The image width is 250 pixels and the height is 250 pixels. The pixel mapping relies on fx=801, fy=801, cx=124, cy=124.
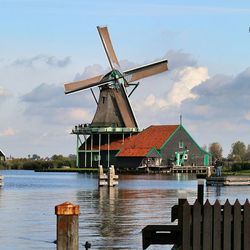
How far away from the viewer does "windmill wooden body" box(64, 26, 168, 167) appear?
109 m

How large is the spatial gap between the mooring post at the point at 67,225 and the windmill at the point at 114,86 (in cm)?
9682

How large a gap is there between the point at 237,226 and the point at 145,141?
103044 mm

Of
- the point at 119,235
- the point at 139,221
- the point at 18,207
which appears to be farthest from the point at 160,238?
the point at 18,207

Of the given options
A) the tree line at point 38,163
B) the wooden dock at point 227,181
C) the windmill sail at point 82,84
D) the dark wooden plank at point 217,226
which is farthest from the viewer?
the tree line at point 38,163

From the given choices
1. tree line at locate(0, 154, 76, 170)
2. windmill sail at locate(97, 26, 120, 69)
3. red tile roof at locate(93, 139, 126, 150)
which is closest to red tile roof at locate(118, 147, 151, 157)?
red tile roof at locate(93, 139, 126, 150)

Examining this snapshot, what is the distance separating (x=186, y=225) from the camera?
11.5m

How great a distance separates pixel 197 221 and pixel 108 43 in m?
101

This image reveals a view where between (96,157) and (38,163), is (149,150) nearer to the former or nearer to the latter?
(96,157)

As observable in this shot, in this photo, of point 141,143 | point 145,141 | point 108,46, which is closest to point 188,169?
point 145,141

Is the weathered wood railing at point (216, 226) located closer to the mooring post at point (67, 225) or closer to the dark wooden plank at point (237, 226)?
the dark wooden plank at point (237, 226)

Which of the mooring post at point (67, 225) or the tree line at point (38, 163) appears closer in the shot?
the mooring post at point (67, 225)

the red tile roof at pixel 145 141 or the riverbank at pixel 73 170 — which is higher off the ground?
the red tile roof at pixel 145 141

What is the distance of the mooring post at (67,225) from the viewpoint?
1050 centimetres

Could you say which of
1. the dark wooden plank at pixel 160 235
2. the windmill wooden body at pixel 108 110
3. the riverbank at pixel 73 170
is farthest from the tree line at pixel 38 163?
the dark wooden plank at pixel 160 235
